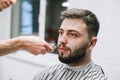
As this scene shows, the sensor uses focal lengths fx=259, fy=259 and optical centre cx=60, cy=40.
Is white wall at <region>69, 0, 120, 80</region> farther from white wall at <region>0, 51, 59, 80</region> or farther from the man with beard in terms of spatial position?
white wall at <region>0, 51, 59, 80</region>

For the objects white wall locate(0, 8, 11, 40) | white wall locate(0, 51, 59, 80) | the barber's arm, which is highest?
the barber's arm

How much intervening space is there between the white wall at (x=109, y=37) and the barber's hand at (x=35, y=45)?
44.0 inches

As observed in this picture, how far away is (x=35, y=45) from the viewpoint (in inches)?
79.0

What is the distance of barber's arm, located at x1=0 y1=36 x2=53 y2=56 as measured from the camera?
6.53ft

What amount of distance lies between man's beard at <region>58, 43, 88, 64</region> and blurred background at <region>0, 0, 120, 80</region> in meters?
0.83

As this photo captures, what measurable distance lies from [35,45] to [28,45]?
7cm

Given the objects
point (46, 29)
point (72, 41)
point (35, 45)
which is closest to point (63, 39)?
point (72, 41)

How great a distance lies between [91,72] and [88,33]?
322mm

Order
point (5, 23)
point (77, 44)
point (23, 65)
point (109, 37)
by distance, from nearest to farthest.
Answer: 1. point (77, 44)
2. point (109, 37)
3. point (23, 65)
4. point (5, 23)

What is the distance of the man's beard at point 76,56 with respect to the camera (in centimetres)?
206

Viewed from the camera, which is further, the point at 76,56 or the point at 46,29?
the point at 46,29

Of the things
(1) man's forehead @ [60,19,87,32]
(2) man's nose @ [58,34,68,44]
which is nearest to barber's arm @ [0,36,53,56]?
(2) man's nose @ [58,34,68,44]

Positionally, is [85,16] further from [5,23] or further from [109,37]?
[5,23]

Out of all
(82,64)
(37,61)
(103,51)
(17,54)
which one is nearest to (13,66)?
(17,54)
